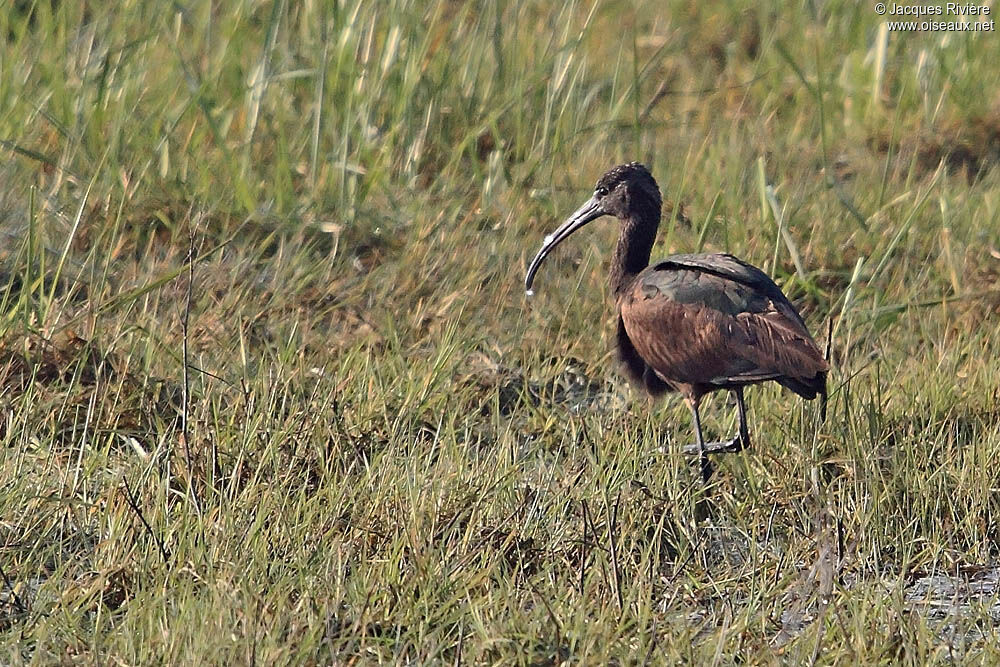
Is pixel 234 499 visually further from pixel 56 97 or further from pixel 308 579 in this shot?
pixel 56 97

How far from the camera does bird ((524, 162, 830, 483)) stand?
399 centimetres

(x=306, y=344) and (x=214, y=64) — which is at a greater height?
(x=214, y=64)

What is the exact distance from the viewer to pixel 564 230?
4.96 meters

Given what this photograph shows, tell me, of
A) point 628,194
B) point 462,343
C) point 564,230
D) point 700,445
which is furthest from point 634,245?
point 700,445

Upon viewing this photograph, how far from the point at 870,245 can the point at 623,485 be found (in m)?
1.92

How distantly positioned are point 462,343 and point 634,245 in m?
0.61

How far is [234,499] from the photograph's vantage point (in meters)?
3.62

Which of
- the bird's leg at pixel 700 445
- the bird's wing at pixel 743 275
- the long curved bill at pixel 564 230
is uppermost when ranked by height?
the bird's wing at pixel 743 275

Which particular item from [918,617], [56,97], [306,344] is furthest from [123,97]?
[918,617]

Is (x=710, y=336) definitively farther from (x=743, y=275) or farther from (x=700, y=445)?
(x=700, y=445)

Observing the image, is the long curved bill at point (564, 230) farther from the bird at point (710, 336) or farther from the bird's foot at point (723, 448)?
the bird's foot at point (723, 448)

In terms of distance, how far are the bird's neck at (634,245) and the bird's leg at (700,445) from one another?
20.6 inches

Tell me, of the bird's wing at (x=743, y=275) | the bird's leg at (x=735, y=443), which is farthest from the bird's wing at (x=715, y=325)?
the bird's leg at (x=735, y=443)

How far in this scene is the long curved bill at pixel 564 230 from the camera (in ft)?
16.0
